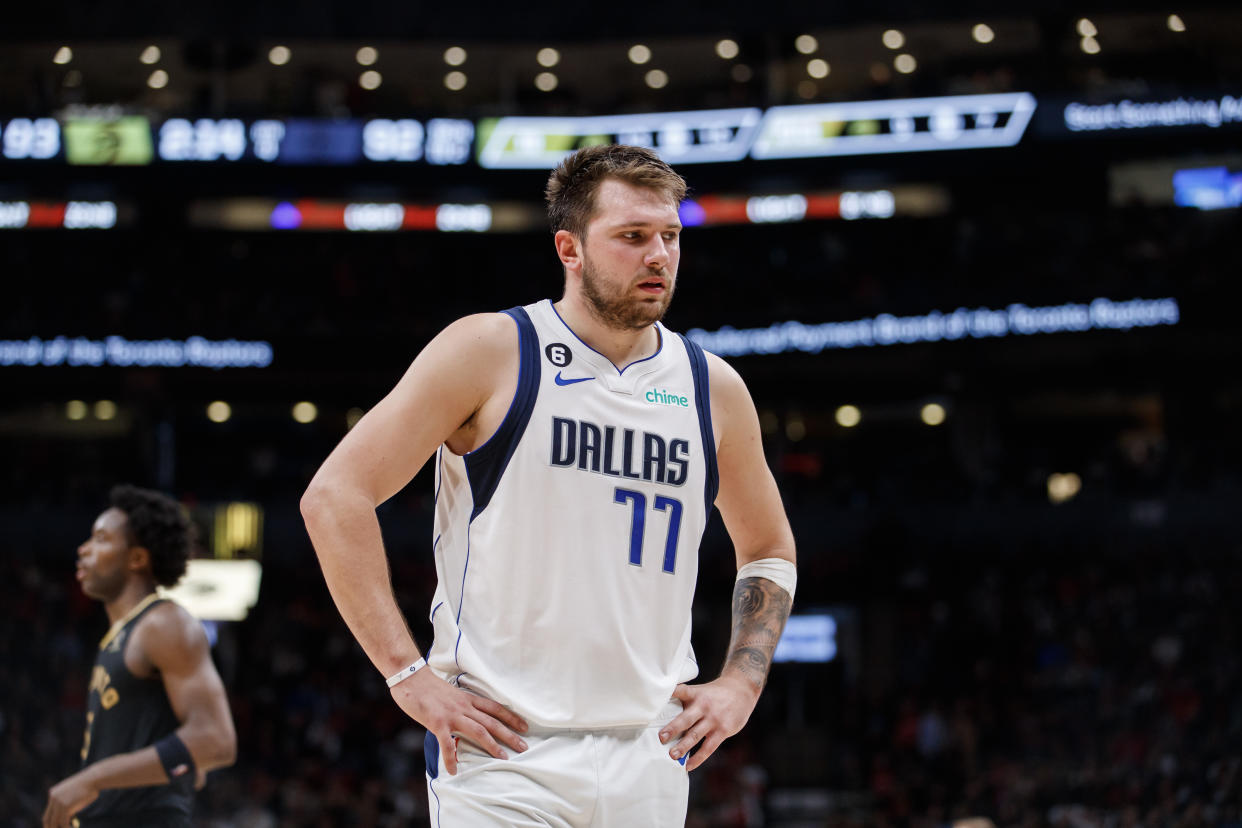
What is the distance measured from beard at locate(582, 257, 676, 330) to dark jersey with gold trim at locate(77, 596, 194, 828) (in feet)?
9.53

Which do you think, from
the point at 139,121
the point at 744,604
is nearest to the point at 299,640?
the point at 139,121

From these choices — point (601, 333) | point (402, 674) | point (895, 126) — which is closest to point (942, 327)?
point (895, 126)

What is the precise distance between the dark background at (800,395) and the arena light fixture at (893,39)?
205mm

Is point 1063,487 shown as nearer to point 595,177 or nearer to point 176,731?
point 176,731

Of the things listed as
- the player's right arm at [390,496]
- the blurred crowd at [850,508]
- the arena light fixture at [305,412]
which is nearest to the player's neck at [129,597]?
the player's right arm at [390,496]

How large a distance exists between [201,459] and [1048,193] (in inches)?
624

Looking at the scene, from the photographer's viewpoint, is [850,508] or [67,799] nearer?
[67,799]

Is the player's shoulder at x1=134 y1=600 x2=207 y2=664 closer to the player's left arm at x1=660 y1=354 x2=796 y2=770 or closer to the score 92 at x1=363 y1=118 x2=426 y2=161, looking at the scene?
the player's left arm at x1=660 y1=354 x2=796 y2=770

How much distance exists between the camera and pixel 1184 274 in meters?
20.3

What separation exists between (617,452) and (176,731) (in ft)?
9.13

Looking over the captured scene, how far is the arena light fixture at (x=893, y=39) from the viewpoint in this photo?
2458 centimetres

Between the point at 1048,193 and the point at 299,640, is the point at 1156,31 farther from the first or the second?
the point at 299,640

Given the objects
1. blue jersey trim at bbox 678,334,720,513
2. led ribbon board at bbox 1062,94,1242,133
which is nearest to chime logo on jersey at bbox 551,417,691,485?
blue jersey trim at bbox 678,334,720,513

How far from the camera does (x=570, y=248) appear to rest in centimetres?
323
